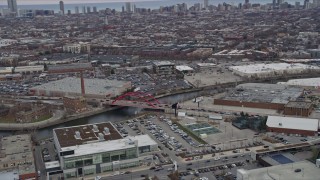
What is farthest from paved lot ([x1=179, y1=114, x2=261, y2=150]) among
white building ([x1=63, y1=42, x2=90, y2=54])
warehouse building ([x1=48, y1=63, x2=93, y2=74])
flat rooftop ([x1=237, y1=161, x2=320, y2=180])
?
white building ([x1=63, y1=42, x2=90, y2=54])

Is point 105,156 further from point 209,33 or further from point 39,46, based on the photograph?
point 209,33

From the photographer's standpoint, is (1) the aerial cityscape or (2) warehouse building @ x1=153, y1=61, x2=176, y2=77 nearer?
(1) the aerial cityscape

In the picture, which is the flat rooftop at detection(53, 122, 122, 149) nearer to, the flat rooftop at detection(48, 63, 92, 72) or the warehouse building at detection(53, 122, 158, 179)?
the warehouse building at detection(53, 122, 158, 179)

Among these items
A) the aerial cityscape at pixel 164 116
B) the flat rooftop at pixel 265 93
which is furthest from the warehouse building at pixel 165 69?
the flat rooftop at pixel 265 93

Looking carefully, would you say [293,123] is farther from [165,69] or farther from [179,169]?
[165,69]

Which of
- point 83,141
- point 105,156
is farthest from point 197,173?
point 83,141

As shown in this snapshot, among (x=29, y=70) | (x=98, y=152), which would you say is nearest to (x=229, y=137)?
(x=98, y=152)
